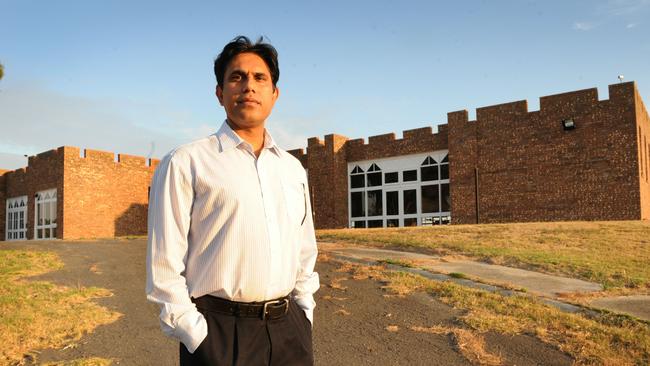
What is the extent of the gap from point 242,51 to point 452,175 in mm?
22807

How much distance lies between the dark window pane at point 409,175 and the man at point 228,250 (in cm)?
2422

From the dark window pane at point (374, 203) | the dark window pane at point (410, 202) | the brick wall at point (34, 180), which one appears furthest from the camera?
the brick wall at point (34, 180)

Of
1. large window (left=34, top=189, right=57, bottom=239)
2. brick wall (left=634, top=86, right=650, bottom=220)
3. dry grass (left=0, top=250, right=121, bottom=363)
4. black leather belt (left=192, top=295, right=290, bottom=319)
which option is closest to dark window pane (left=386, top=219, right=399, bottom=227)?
brick wall (left=634, top=86, right=650, bottom=220)

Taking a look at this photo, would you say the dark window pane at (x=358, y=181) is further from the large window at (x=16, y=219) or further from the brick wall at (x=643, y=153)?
the large window at (x=16, y=219)

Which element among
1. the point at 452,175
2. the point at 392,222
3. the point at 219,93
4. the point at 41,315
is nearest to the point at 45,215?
the point at 392,222

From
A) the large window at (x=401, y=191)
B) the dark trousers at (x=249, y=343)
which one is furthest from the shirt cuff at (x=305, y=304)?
the large window at (x=401, y=191)

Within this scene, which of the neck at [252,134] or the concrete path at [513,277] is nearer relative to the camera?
the neck at [252,134]

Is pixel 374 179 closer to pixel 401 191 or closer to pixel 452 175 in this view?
pixel 401 191

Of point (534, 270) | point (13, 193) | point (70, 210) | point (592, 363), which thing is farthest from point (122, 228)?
point (592, 363)

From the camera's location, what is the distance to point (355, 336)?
20.0ft

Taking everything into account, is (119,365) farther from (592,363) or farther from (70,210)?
(70,210)

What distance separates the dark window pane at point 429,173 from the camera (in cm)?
2571

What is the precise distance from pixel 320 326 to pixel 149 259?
4488 mm

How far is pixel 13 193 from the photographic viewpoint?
117ft
